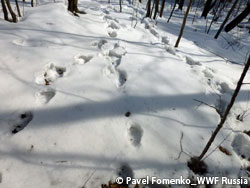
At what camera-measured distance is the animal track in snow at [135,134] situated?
1.35m

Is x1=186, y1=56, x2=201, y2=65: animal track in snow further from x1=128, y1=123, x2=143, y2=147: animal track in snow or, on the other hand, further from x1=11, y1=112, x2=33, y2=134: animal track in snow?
x1=11, y1=112, x2=33, y2=134: animal track in snow

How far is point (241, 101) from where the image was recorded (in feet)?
6.48

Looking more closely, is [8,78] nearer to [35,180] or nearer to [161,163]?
[35,180]

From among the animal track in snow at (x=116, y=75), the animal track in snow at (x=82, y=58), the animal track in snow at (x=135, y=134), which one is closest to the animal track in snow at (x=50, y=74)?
the animal track in snow at (x=82, y=58)

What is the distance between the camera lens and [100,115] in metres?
1.45

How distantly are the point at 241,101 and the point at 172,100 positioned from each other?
103 centimetres

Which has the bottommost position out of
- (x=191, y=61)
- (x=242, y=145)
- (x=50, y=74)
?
(x=242, y=145)

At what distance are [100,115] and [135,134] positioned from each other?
386mm

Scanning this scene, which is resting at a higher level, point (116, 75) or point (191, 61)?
point (191, 61)

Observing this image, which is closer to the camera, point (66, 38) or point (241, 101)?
point (241, 101)

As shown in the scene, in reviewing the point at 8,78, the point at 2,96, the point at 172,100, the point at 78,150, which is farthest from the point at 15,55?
the point at 172,100

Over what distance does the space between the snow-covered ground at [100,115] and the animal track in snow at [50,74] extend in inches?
0.4
